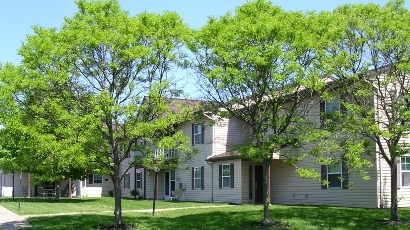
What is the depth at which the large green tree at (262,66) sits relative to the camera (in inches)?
592

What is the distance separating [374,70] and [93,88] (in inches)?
358

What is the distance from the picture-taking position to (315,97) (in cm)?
1812

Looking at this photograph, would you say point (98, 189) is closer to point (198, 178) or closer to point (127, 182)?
point (127, 182)

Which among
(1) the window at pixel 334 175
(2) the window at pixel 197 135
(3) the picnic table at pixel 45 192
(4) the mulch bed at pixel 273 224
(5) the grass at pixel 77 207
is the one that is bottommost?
(3) the picnic table at pixel 45 192

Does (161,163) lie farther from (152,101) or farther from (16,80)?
(16,80)

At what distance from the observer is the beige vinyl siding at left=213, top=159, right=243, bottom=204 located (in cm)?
2822

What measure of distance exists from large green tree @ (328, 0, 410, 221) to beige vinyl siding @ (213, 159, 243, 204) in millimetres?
11805

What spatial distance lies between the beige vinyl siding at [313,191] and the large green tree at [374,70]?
4.97m

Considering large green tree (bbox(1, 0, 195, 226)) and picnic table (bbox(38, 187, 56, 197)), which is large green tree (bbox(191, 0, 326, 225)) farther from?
picnic table (bbox(38, 187, 56, 197))

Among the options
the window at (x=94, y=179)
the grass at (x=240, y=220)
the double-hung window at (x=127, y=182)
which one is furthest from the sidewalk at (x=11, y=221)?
the window at (x=94, y=179)

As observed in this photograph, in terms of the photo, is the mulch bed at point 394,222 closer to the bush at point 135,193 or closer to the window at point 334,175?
the window at point 334,175

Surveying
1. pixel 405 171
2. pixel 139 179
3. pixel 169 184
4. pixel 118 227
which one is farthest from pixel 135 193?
pixel 118 227

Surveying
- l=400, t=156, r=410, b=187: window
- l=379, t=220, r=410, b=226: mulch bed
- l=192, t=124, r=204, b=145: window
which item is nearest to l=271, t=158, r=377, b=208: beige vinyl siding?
l=400, t=156, r=410, b=187: window

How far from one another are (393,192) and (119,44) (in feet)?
31.7
